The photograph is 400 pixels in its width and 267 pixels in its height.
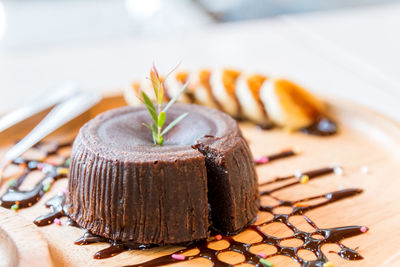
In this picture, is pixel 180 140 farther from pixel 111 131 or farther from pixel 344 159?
pixel 344 159

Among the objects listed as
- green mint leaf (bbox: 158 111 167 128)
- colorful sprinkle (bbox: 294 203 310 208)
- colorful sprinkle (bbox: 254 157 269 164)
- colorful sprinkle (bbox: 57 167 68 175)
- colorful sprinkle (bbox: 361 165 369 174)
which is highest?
green mint leaf (bbox: 158 111 167 128)

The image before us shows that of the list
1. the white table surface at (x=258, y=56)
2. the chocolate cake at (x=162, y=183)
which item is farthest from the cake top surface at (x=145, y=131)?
the white table surface at (x=258, y=56)

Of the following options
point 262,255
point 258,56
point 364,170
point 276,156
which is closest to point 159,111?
point 262,255

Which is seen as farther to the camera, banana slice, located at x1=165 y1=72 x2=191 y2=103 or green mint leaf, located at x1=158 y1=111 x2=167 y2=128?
banana slice, located at x1=165 y1=72 x2=191 y2=103

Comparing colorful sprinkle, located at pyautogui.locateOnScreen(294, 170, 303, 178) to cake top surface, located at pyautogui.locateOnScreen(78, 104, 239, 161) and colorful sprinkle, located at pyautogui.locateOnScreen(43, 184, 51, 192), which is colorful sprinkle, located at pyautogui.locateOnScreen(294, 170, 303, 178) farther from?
colorful sprinkle, located at pyautogui.locateOnScreen(43, 184, 51, 192)

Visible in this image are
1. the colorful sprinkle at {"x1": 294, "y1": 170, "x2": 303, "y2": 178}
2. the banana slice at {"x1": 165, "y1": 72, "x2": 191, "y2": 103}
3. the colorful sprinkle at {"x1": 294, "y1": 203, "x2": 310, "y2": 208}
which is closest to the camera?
the colorful sprinkle at {"x1": 294, "y1": 203, "x2": 310, "y2": 208}

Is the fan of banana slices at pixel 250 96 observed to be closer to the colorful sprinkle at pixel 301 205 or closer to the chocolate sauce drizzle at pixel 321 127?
the chocolate sauce drizzle at pixel 321 127

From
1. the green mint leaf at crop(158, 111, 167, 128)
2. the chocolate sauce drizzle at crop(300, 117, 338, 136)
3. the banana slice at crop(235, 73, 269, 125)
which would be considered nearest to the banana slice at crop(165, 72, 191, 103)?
the banana slice at crop(235, 73, 269, 125)
